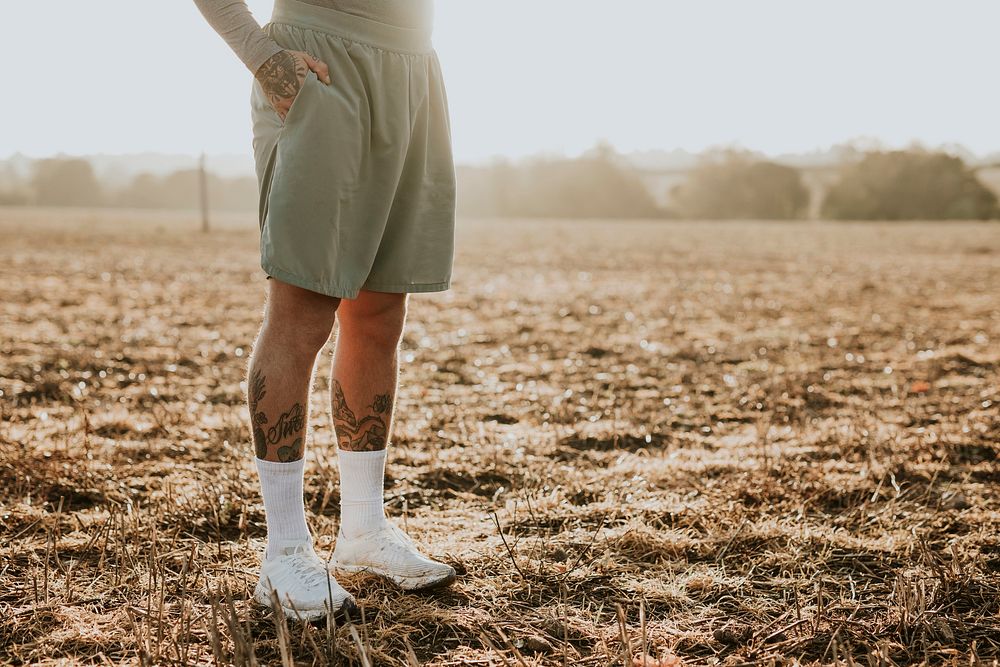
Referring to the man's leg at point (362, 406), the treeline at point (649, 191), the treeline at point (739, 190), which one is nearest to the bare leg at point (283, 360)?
the man's leg at point (362, 406)

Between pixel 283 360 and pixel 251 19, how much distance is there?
0.79 m

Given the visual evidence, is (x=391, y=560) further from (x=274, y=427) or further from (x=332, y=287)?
(x=332, y=287)

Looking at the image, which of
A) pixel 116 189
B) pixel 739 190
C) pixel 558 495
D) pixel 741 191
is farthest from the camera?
pixel 116 189

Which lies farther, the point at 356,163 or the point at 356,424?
the point at 356,424

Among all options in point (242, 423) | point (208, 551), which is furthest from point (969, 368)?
point (208, 551)

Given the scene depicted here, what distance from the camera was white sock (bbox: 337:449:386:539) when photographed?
2.33 m

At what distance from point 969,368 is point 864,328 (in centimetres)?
168

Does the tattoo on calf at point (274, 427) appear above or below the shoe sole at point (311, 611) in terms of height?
above

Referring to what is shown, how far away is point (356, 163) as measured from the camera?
1993 mm

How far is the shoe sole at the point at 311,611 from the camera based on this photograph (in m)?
1.98

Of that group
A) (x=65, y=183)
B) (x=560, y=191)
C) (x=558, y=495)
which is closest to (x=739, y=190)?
(x=560, y=191)

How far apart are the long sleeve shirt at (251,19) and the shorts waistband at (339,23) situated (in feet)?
0.05

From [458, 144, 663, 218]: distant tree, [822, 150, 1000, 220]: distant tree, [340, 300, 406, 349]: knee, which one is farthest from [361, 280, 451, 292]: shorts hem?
[458, 144, 663, 218]: distant tree

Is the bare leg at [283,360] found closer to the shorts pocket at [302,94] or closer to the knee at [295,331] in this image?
the knee at [295,331]
